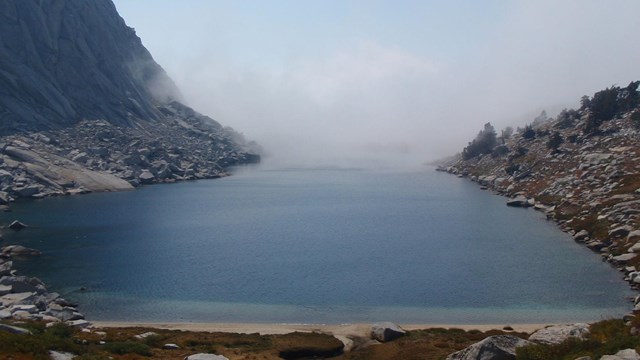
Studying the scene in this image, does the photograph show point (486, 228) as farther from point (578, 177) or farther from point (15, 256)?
point (15, 256)

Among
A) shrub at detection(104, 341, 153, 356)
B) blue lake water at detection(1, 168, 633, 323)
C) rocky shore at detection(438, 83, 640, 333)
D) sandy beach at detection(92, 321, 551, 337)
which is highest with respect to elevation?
rocky shore at detection(438, 83, 640, 333)

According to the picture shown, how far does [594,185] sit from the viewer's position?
441 feet

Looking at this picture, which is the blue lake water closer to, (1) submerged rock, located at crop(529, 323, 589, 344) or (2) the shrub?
(2) the shrub

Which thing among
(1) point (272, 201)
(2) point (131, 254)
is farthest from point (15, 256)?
(1) point (272, 201)

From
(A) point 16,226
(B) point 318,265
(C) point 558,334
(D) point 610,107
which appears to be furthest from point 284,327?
(D) point 610,107

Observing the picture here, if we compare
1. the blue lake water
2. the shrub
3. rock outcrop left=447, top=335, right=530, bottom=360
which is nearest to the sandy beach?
the blue lake water

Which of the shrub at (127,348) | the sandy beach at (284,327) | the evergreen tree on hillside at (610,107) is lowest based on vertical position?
the shrub at (127,348)

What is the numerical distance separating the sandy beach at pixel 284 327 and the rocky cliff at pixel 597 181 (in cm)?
2649

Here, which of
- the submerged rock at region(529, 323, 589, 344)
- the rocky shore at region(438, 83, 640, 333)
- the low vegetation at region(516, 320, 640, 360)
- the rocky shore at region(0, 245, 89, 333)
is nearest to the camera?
the low vegetation at region(516, 320, 640, 360)

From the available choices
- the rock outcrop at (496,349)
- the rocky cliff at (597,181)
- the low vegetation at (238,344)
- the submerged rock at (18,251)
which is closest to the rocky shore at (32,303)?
the low vegetation at (238,344)

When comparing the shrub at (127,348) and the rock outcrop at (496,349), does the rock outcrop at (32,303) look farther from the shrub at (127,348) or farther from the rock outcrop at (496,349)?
the rock outcrop at (496,349)

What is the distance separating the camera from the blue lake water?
7544 centimetres

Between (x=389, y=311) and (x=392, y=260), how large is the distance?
23.9 m

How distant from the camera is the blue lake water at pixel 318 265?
75.4 meters
